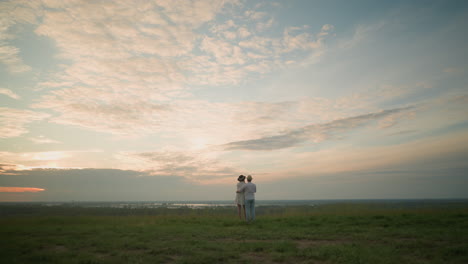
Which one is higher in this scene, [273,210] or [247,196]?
[247,196]

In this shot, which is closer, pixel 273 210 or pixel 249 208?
pixel 249 208

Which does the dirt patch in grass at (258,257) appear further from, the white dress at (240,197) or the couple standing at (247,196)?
the white dress at (240,197)

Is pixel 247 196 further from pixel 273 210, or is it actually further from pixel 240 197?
pixel 273 210

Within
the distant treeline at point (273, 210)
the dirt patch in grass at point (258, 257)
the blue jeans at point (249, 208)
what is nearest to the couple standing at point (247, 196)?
the blue jeans at point (249, 208)

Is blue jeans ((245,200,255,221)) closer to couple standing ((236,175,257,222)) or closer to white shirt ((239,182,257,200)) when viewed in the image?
couple standing ((236,175,257,222))

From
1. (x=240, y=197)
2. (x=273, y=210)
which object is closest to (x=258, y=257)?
(x=240, y=197)

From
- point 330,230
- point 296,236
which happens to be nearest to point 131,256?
point 296,236

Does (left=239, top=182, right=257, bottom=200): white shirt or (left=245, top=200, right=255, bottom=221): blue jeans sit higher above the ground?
(left=239, top=182, right=257, bottom=200): white shirt

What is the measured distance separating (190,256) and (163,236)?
13.1ft

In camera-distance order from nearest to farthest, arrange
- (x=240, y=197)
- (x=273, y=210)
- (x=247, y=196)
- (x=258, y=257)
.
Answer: (x=258, y=257) < (x=247, y=196) < (x=240, y=197) < (x=273, y=210)

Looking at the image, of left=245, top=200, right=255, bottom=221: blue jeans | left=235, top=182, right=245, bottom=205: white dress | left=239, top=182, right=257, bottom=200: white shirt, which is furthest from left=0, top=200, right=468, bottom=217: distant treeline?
left=239, top=182, right=257, bottom=200: white shirt

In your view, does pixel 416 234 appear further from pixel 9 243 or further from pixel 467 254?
pixel 9 243

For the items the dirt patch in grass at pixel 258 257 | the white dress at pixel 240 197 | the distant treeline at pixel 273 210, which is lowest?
the distant treeline at pixel 273 210

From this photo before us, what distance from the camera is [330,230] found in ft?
37.4
